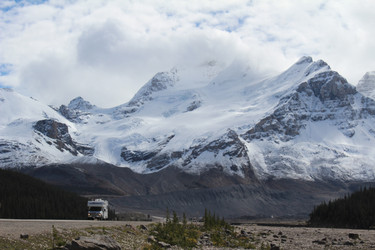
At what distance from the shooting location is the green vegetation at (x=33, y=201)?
432ft

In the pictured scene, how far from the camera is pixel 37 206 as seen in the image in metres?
142

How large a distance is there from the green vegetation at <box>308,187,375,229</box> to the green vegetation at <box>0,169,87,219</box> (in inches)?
2418

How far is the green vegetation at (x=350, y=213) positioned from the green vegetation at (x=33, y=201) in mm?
61418

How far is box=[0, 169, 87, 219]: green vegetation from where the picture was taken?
432 ft

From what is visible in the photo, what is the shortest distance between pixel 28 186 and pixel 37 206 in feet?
105

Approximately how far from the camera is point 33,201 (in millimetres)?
144250

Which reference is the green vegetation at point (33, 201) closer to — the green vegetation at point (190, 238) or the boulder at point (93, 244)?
the green vegetation at point (190, 238)

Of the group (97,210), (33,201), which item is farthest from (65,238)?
(33,201)

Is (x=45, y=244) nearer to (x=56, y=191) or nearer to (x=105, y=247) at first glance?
(x=105, y=247)

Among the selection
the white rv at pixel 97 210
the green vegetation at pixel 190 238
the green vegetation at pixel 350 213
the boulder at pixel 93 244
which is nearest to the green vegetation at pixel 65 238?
the green vegetation at pixel 190 238

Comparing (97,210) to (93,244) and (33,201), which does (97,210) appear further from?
(93,244)

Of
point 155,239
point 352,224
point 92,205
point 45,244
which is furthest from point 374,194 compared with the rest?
point 45,244

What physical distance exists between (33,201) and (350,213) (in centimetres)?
7488

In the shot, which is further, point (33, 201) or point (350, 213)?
point (350, 213)
